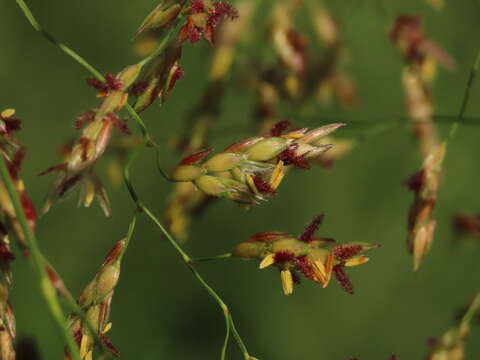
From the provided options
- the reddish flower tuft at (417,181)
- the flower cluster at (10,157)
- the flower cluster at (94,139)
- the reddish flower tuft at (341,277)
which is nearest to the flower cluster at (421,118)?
the reddish flower tuft at (417,181)

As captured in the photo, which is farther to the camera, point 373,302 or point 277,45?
point 373,302

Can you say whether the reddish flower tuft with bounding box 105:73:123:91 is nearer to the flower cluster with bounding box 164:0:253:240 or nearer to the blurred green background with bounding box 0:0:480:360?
the flower cluster with bounding box 164:0:253:240

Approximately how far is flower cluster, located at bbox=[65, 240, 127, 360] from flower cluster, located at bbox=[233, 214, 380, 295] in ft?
1.10

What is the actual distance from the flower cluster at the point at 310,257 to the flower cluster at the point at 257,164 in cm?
12

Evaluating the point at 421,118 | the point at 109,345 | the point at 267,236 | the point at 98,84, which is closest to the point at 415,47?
the point at 421,118

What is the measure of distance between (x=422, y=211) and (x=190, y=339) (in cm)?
219

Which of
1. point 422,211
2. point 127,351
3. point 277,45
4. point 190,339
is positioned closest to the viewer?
point 422,211

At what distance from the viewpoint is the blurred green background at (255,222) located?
4352 millimetres

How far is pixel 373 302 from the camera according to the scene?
453cm

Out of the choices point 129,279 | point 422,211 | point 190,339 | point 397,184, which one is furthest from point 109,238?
point 422,211

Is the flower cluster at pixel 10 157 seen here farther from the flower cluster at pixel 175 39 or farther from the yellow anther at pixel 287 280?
the yellow anther at pixel 287 280

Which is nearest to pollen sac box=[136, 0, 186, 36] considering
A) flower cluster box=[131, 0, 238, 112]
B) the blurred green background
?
flower cluster box=[131, 0, 238, 112]

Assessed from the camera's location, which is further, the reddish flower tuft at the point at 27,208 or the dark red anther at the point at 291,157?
the reddish flower tuft at the point at 27,208

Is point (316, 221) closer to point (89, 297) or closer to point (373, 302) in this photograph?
point (89, 297)
